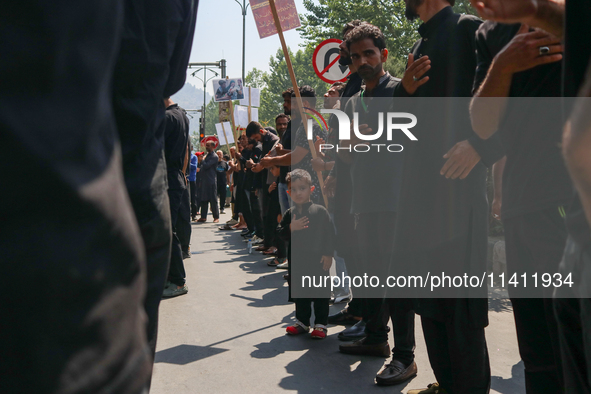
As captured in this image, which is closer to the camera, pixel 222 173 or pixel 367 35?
pixel 367 35

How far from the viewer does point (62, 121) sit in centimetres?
64

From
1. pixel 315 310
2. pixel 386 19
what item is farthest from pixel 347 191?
pixel 386 19

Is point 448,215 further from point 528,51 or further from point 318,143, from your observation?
point 318,143

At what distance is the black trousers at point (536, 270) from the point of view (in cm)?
186

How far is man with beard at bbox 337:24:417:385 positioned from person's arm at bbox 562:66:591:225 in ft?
8.23

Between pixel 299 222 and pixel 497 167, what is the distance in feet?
6.85

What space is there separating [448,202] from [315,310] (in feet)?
6.84

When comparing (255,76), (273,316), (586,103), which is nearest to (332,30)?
(273,316)

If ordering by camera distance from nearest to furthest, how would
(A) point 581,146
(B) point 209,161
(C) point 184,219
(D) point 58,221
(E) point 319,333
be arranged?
(D) point 58,221 < (A) point 581,146 < (E) point 319,333 < (C) point 184,219 < (B) point 209,161

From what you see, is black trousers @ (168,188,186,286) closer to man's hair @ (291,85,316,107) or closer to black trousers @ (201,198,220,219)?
man's hair @ (291,85,316,107)

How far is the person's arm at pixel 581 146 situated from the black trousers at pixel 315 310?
3484 millimetres

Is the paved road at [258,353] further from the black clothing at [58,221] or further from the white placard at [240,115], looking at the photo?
the white placard at [240,115]

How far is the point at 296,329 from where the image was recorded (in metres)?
4.38

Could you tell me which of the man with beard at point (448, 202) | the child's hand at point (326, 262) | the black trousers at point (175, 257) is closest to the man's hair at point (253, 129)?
the black trousers at point (175, 257)
